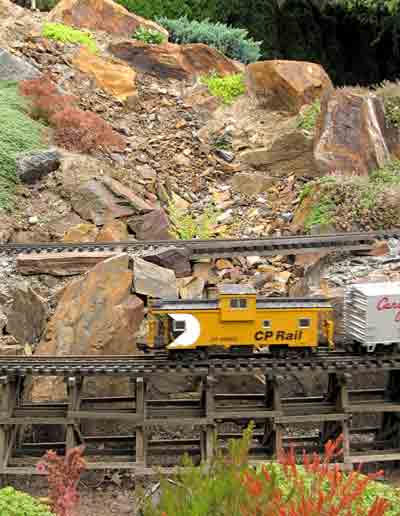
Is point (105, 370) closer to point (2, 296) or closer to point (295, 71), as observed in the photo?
point (2, 296)

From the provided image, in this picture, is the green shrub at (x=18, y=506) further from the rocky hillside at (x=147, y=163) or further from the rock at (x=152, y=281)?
the rock at (x=152, y=281)

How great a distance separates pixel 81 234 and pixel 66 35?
Result: 11.3m

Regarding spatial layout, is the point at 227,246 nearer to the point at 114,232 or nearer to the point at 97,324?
the point at 114,232

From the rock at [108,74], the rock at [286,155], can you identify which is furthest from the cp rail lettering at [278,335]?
the rock at [108,74]

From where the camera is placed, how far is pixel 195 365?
41.5 ft

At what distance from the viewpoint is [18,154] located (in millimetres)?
18891

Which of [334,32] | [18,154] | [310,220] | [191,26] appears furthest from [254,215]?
[334,32]

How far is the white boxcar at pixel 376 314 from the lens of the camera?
1248 cm

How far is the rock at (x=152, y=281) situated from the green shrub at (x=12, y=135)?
4.73m

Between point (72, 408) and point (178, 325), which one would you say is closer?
point (178, 325)

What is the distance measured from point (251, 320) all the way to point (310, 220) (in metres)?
6.40

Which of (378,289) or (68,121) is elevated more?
(68,121)

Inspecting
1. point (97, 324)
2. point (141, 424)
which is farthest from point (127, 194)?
point (141, 424)

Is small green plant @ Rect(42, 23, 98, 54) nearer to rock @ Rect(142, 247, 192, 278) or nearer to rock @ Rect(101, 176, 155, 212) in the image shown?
rock @ Rect(101, 176, 155, 212)
